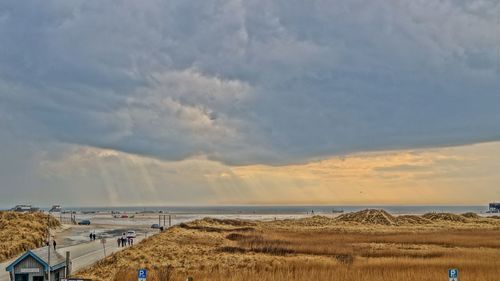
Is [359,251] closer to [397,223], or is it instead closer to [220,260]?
[220,260]

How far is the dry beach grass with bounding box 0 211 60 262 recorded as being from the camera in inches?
1803

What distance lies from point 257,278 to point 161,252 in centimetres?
1654

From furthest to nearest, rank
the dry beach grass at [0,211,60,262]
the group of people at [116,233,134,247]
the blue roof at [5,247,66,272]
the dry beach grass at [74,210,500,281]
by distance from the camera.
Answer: the group of people at [116,233,134,247] → the dry beach grass at [0,211,60,262] → the dry beach grass at [74,210,500,281] → the blue roof at [5,247,66,272]

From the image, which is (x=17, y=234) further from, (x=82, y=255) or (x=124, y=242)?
(x=82, y=255)

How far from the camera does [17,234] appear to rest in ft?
179

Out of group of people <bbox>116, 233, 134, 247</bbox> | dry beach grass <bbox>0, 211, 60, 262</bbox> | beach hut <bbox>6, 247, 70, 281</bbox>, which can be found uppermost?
beach hut <bbox>6, 247, 70, 281</bbox>

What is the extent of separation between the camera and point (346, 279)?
27250 millimetres

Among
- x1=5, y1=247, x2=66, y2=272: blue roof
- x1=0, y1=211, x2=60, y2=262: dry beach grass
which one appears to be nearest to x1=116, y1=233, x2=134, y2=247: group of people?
x1=0, y1=211, x2=60, y2=262: dry beach grass

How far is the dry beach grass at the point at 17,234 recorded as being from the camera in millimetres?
45797

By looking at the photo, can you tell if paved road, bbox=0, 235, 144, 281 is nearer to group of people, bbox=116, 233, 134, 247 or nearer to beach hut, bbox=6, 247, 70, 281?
group of people, bbox=116, 233, 134, 247

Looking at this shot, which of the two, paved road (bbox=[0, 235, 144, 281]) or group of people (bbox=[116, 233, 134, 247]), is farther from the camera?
group of people (bbox=[116, 233, 134, 247])

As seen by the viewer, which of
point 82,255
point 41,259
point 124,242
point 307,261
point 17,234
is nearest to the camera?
point 41,259

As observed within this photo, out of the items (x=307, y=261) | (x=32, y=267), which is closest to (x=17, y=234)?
(x=307, y=261)

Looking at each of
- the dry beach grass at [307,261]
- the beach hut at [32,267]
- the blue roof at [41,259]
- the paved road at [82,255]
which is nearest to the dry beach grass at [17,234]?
the paved road at [82,255]
